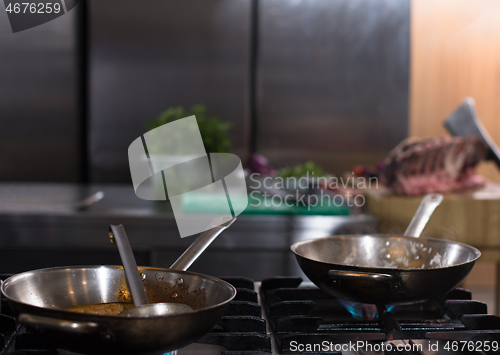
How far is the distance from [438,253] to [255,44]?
170 centimetres

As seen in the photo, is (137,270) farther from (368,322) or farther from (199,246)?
(368,322)

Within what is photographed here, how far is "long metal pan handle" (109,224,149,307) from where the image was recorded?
1.83 ft

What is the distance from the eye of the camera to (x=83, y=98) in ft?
7.38

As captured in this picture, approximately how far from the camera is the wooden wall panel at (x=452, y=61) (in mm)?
2320

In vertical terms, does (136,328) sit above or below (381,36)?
below

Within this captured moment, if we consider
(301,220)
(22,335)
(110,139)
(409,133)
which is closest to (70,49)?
(110,139)

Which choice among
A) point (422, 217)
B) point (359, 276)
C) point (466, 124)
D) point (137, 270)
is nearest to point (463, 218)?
point (466, 124)

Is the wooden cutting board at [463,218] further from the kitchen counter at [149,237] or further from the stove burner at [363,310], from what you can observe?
the stove burner at [363,310]

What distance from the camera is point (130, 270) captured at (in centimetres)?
57

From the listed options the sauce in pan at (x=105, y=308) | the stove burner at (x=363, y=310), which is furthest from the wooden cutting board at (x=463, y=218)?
the sauce in pan at (x=105, y=308)

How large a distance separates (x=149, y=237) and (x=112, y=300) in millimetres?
931

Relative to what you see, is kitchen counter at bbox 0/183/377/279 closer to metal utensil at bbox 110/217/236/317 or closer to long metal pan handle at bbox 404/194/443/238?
long metal pan handle at bbox 404/194/443/238

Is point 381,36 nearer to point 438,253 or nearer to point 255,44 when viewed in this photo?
point 255,44

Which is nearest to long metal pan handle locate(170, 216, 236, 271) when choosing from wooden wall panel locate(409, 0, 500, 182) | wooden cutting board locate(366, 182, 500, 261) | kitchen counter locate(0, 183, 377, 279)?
kitchen counter locate(0, 183, 377, 279)
